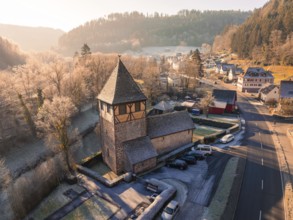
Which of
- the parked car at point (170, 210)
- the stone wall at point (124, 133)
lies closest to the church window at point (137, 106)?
the stone wall at point (124, 133)

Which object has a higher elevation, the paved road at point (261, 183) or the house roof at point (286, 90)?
the house roof at point (286, 90)

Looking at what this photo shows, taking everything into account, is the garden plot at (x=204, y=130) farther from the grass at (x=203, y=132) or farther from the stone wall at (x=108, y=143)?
the stone wall at (x=108, y=143)

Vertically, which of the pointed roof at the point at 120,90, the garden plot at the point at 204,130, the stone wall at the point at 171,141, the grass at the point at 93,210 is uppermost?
the pointed roof at the point at 120,90

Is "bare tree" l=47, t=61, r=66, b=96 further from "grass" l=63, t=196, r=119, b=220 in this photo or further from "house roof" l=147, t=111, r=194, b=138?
"grass" l=63, t=196, r=119, b=220

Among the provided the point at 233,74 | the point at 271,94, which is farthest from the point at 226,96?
the point at 233,74

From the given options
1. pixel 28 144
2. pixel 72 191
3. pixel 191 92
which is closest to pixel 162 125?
pixel 72 191
